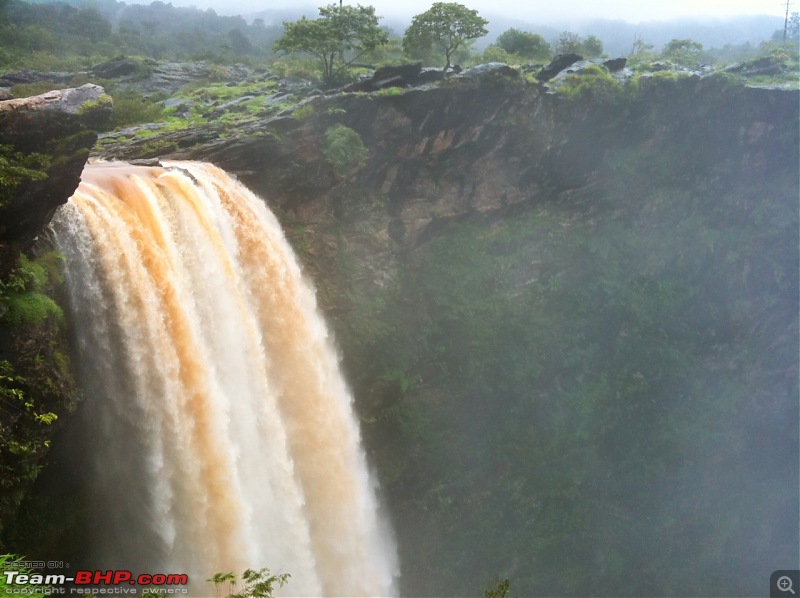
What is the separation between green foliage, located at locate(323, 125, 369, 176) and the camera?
1582cm

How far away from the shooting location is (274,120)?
1545cm

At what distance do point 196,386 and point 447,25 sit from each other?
15.9m

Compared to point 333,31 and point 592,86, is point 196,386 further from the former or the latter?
point 592,86

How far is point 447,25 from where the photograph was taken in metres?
20.3

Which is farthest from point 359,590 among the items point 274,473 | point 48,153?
point 48,153

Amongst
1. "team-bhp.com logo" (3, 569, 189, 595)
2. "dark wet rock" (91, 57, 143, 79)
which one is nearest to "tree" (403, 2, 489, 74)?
"dark wet rock" (91, 57, 143, 79)

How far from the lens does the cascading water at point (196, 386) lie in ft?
30.2

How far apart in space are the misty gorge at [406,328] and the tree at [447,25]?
9.02 ft

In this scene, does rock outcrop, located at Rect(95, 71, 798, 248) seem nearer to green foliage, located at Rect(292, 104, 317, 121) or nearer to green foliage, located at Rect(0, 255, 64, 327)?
green foliage, located at Rect(292, 104, 317, 121)

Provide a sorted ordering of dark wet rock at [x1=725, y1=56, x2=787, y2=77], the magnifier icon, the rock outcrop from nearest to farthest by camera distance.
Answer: the rock outcrop < the magnifier icon < dark wet rock at [x1=725, y1=56, x2=787, y2=77]

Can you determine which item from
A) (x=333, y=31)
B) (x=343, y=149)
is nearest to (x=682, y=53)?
(x=333, y=31)

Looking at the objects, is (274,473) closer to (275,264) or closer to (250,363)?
(250,363)

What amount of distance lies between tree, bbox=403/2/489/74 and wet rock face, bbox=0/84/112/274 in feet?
43.6

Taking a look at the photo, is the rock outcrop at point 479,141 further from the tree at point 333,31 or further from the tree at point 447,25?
the tree at point 333,31
